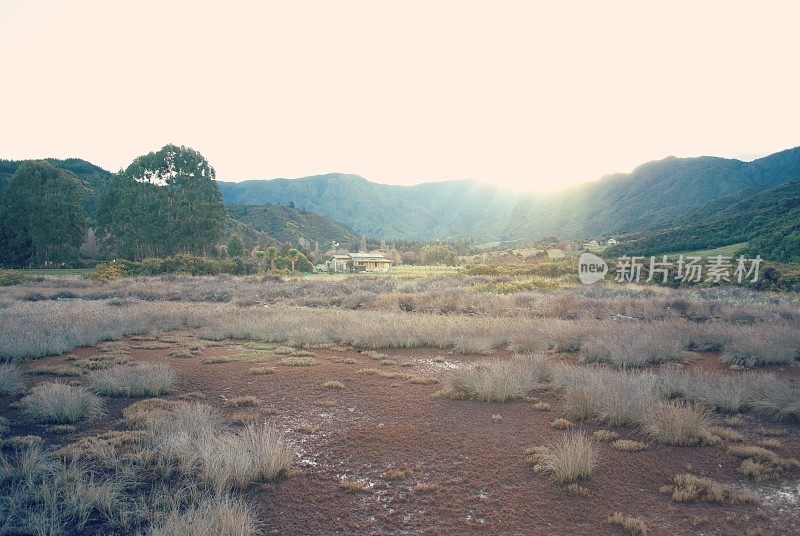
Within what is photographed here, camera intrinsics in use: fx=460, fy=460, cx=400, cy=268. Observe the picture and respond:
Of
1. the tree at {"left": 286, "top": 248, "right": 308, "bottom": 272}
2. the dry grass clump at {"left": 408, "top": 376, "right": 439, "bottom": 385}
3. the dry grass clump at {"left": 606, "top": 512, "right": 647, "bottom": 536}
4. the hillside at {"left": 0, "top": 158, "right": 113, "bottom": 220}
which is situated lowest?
the dry grass clump at {"left": 408, "top": 376, "right": 439, "bottom": 385}

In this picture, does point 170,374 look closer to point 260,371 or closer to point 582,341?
point 260,371

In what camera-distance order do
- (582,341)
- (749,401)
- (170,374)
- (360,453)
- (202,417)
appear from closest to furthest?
(360,453) → (202,417) → (749,401) → (170,374) → (582,341)

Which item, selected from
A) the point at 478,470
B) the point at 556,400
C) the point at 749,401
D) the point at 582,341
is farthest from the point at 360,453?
the point at 582,341

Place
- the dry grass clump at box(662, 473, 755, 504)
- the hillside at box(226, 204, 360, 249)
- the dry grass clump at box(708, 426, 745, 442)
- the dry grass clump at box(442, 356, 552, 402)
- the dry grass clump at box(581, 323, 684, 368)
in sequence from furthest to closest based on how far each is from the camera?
the hillside at box(226, 204, 360, 249)
the dry grass clump at box(581, 323, 684, 368)
the dry grass clump at box(442, 356, 552, 402)
the dry grass clump at box(708, 426, 745, 442)
the dry grass clump at box(662, 473, 755, 504)

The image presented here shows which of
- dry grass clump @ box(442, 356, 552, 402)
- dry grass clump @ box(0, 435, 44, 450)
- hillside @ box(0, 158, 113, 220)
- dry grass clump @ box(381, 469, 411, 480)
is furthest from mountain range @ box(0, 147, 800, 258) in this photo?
dry grass clump @ box(0, 435, 44, 450)

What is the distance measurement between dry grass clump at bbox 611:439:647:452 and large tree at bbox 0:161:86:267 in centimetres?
5620

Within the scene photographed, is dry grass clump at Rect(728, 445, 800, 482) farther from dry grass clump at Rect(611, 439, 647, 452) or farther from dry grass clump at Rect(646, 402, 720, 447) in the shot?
dry grass clump at Rect(611, 439, 647, 452)

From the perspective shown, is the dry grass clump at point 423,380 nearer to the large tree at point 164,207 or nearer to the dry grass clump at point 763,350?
the dry grass clump at point 763,350

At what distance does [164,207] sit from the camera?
171 feet

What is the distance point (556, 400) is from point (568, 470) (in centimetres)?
368

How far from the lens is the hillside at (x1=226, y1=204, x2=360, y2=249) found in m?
102

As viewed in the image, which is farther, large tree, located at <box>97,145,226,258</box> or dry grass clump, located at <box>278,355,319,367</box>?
large tree, located at <box>97,145,226,258</box>

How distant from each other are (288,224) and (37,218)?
201ft

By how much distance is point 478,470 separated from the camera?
19.8 feet
